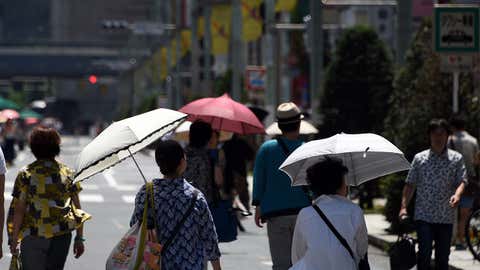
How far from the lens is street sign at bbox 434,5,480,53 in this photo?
21656 millimetres

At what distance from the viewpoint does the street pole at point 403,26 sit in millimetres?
26906

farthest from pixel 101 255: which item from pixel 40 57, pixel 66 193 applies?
pixel 40 57

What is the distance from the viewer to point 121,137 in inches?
395

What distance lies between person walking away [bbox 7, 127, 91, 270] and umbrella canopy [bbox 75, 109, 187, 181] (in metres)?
0.80

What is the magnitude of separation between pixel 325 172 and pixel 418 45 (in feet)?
51.0

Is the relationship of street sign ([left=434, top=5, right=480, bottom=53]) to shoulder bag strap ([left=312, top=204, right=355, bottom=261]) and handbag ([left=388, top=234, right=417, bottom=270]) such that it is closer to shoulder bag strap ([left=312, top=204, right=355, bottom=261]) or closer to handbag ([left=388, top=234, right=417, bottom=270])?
handbag ([left=388, top=234, right=417, bottom=270])

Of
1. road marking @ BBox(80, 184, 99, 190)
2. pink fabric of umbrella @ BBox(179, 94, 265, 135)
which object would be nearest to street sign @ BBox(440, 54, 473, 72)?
pink fabric of umbrella @ BBox(179, 94, 265, 135)

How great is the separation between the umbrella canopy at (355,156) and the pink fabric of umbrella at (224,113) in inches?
203

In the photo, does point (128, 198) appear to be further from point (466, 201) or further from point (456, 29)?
point (466, 201)

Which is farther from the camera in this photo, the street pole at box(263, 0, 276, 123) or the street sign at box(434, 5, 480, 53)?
the street pole at box(263, 0, 276, 123)

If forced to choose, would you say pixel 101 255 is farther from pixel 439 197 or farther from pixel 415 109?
pixel 439 197

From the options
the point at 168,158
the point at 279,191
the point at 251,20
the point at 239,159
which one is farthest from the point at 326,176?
the point at 251,20

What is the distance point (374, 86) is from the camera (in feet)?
115

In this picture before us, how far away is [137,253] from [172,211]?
1.37ft
